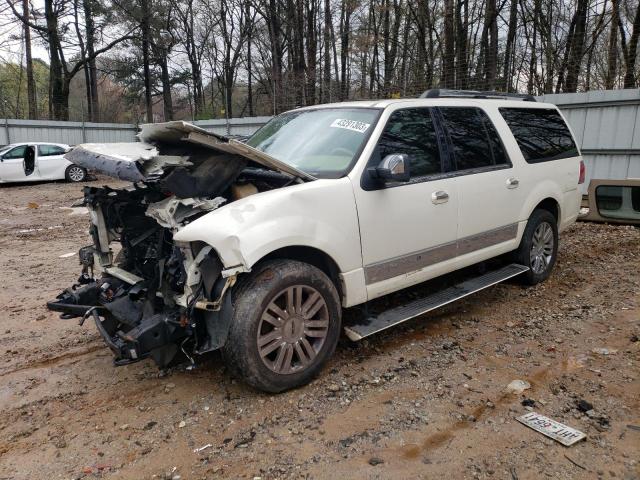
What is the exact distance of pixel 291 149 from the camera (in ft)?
13.4

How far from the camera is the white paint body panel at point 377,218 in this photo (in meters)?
3.04

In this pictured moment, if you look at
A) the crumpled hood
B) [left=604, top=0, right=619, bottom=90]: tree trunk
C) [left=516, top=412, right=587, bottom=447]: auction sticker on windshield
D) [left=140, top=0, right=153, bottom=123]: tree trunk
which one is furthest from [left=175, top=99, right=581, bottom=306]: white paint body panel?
[left=140, top=0, right=153, bottom=123]: tree trunk

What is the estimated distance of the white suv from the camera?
121 inches

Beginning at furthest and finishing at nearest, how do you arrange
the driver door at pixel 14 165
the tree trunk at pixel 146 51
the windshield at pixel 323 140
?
1. the tree trunk at pixel 146 51
2. the driver door at pixel 14 165
3. the windshield at pixel 323 140

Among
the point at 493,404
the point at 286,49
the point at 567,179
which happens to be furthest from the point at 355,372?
the point at 286,49

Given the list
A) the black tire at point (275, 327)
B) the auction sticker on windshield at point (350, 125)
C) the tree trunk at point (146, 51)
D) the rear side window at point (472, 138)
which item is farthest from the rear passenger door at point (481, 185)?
the tree trunk at point (146, 51)

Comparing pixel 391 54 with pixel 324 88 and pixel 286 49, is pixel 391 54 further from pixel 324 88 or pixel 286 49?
pixel 286 49

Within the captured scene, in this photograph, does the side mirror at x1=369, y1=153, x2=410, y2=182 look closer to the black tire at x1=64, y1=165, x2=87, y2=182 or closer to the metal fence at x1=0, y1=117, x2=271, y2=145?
the metal fence at x1=0, y1=117, x2=271, y2=145

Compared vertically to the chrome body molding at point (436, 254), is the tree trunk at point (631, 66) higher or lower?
higher

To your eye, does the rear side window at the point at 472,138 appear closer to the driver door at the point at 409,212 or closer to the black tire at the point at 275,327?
the driver door at the point at 409,212

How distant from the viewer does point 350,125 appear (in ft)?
13.0

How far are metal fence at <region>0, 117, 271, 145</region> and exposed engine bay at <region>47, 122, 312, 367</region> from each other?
566 inches

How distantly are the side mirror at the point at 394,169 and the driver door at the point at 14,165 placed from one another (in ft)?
52.2

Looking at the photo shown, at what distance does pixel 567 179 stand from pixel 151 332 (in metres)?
4.78
